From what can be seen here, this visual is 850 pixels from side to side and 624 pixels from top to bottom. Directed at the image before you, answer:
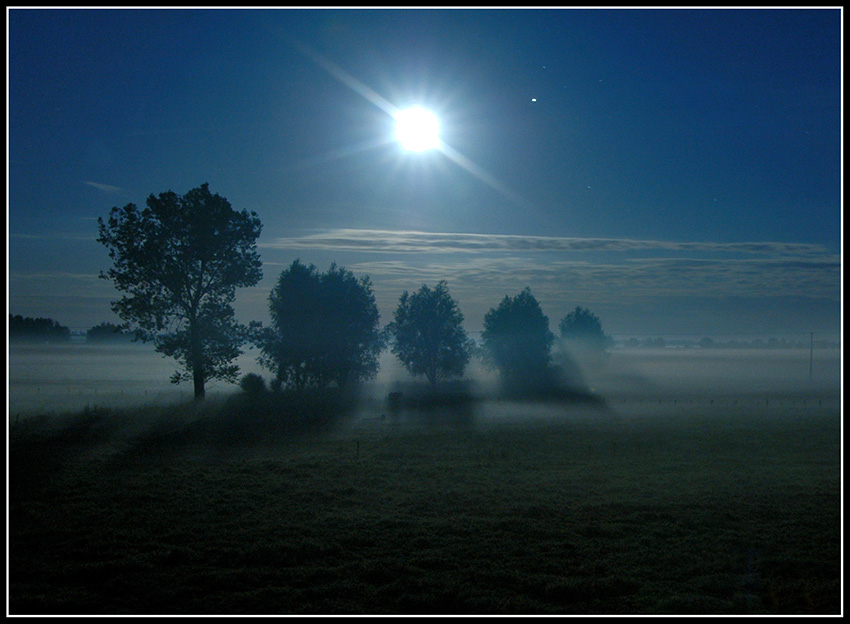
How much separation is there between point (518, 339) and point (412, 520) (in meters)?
57.4

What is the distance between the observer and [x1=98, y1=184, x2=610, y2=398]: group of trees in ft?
122

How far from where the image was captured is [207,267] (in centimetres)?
3834

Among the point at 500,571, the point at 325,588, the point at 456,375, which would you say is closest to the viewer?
the point at 325,588

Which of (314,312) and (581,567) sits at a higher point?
(314,312)

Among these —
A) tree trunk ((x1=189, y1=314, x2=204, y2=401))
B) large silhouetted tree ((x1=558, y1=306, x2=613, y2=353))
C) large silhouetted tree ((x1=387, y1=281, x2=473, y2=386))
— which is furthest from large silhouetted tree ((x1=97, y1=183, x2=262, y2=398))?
large silhouetted tree ((x1=558, y1=306, x2=613, y2=353))

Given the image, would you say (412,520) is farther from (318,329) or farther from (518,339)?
(518,339)

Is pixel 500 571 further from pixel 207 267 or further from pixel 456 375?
pixel 456 375

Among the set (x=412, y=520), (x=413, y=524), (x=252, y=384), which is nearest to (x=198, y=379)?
(x=252, y=384)

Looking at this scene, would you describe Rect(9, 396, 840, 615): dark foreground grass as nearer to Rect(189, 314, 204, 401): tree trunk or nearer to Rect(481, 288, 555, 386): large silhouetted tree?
Rect(189, 314, 204, 401): tree trunk

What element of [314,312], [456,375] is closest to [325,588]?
[314,312]

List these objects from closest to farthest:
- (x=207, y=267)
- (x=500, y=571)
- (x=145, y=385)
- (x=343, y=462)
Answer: (x=500, y=571)
(x=343, y=462)
(x=207, y=267)
(x=145, y=385)

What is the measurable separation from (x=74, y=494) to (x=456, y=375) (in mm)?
51388

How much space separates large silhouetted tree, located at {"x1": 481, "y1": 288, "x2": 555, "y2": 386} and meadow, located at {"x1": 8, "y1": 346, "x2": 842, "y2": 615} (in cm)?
3880

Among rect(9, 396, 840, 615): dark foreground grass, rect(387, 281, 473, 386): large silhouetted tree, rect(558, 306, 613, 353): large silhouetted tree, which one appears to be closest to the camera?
rect(9, 396, 840, 615): dark foreground grass
